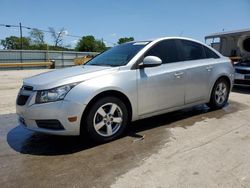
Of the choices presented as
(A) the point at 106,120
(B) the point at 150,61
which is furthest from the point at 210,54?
(A) the point at 106,120

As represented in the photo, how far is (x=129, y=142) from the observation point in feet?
13.8

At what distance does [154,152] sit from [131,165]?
0.49m

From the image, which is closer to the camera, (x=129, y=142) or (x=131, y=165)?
(x=131, y=165)

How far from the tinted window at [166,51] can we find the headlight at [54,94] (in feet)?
5.12

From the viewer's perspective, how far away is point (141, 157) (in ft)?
11.9

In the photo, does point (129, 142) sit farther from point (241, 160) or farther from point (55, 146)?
point (241, 160)

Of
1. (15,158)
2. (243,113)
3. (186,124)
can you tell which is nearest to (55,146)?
(15,158)

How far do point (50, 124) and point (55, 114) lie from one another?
19 cm

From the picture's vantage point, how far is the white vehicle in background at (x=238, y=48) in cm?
885

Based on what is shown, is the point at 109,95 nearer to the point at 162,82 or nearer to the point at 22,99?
the point at 162,82

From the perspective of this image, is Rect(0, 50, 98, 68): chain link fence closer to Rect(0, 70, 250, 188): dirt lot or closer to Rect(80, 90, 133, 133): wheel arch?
Rect(0, 70, 250, 188): dirt lot

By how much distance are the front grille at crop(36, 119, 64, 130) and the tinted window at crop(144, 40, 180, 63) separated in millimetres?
1838

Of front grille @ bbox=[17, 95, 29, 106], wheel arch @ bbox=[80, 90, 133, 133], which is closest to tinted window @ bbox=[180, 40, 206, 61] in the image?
wheel arch @ bbox=[80, 90, 133, 133]

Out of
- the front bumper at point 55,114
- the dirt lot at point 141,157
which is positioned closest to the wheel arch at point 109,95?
the front bumper at point 55,114
